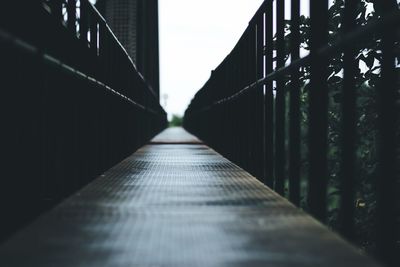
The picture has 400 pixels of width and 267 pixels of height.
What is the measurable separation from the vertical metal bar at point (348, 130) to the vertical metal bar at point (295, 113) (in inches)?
42.2

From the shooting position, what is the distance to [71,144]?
174 inches

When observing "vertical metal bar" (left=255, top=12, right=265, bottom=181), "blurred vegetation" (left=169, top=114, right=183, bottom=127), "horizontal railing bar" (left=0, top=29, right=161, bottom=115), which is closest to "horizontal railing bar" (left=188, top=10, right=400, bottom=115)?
"vertical metal bar" (left=255, top=12, right=265, bottom=181)

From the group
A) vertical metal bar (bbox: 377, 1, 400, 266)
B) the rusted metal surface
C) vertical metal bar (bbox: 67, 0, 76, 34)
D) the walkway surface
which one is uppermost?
vertical metal bar (bbox: 67, 0, 76, 34)

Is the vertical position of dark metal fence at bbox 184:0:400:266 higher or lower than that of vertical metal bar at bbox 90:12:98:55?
lower

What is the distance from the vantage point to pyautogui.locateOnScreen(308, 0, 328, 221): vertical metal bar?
316 centimetres

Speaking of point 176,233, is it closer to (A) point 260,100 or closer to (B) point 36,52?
(B) point 36,52

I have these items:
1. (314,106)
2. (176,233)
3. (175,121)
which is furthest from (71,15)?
(175,121)

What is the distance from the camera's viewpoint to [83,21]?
492 cm

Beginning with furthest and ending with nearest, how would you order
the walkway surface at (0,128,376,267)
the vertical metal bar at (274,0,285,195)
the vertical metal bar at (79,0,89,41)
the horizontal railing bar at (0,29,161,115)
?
the vertical metal bar at (79,0,89,41) < the vertical metal bar at (274,0,285,195) < the horizontal railing bar at (0,29,161,115) < the walkway surface at (0,128,376,267)

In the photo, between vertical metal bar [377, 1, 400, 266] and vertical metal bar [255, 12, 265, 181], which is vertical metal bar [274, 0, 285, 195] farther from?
vertical metal bar [377, 1, 400, 266]

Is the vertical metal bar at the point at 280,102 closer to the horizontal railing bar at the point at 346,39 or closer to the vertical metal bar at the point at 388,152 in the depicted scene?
the horizontal railing bar at the point at 346,39

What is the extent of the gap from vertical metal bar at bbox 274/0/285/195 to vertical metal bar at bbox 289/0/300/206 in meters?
0.52

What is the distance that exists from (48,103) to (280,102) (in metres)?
1.65

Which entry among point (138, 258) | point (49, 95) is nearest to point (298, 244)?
point (138, 258)
